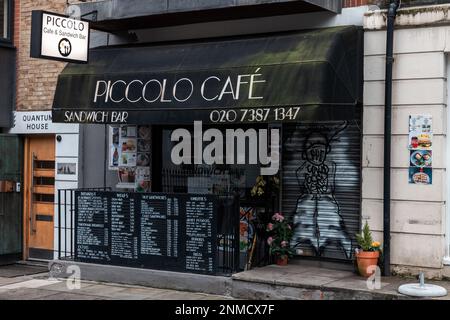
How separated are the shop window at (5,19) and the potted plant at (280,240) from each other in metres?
6.55

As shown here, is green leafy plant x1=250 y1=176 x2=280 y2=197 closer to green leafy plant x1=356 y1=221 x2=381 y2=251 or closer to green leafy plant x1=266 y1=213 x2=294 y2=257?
green leafy plant x1=266 y1=213 x2=294 y2=257

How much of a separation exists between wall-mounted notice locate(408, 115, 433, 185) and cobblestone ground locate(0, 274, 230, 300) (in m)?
3.08

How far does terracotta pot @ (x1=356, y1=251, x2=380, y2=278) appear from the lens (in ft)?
27.8

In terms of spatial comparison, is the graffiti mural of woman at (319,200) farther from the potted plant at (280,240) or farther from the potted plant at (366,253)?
the potted plant at (366,253)

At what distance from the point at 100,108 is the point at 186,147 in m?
1.75

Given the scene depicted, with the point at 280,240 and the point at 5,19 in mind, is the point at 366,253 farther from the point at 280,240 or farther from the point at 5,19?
the point at 5,19

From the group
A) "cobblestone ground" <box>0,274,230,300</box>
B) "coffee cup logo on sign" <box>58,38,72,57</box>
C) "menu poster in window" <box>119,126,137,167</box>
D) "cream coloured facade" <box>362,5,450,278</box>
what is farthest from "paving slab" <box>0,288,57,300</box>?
"cream coloured facade" <box>362,5,450,278</box>

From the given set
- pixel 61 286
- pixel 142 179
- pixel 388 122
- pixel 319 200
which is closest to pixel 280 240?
pixel 319 200

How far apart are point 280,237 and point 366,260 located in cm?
143

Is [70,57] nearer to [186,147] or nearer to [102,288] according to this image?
[186,147]

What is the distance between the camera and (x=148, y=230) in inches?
378

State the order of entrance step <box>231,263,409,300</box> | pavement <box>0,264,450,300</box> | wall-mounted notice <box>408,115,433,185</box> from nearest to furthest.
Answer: entrance step <box>231,263,409,300</box> → pavement <box>0,264,450,300</box> → wall-mounted notice <box>408,115,433,185</box>

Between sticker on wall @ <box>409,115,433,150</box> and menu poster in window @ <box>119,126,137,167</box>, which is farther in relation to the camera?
menu poster in window @ <box>119,126,137,167</box>
